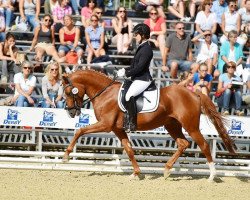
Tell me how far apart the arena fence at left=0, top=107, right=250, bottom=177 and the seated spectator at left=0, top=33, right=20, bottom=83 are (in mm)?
1684

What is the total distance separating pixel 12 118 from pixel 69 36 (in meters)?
4.02

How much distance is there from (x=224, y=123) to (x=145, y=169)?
165cm

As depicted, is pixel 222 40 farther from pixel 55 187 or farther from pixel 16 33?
pixel 55 187

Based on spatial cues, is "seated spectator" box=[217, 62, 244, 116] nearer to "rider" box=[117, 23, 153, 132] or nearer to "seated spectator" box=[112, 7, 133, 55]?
"seated spectator" box=[112, 7, 133, 55]

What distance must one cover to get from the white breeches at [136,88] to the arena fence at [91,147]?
4.55 ft

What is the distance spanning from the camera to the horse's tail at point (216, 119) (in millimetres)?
15828

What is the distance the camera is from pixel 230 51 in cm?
1997

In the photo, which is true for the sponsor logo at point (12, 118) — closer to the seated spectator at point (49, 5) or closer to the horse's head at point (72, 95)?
the horse's head at point (72, 95)

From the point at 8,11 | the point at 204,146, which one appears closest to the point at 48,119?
the point at 204,146

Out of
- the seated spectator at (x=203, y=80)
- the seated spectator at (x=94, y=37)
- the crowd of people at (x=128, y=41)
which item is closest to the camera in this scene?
the seated spectator at (x=203, y=80)

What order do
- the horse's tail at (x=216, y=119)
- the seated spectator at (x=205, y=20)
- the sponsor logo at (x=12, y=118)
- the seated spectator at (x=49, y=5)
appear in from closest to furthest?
the horse's tail at (x=216, y=119)
the sponsor logo at (x=12, y=118)
the seated spectator at (x=205, y=20)
the seated spectator at (x=49, y=5)

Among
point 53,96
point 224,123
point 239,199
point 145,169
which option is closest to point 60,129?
point 53,96

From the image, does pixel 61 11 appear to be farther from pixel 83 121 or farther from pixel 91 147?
pixel 83 121

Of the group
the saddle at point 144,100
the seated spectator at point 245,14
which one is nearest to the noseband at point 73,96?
the saddle at point 144,100
